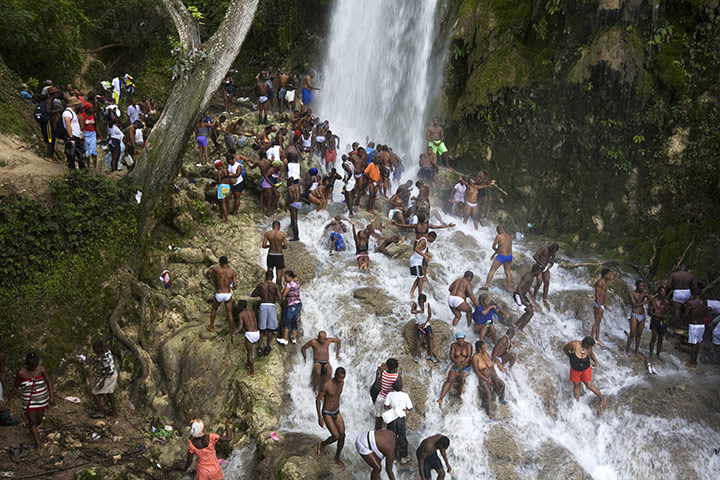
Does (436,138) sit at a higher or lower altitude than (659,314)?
higher

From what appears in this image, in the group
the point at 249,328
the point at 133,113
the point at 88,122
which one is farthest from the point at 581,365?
the point at 133,113

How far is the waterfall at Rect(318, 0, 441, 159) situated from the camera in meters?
18.7

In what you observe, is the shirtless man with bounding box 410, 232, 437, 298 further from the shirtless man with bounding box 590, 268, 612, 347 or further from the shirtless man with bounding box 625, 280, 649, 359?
the shirtless man with bounding box 625, 280, 649, 359

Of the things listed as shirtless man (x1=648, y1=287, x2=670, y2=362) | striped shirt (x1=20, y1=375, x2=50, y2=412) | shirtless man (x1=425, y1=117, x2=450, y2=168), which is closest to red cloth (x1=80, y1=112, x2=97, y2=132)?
striped shirt (x1=20, y1=375, x2=50, y2=412)

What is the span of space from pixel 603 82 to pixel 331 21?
36.0 ft

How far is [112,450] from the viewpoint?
343 inches

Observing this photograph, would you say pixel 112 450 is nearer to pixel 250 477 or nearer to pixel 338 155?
pixel 250 477

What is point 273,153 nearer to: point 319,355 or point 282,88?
point 282,88

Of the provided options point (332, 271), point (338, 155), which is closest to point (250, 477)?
Answer: point (332, 271)

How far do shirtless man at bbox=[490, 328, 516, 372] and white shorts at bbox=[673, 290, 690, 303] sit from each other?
3.77m

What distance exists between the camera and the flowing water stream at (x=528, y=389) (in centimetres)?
932

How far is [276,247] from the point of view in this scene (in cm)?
1135

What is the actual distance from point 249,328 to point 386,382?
2641mm

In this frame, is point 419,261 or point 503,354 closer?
point 503,354
